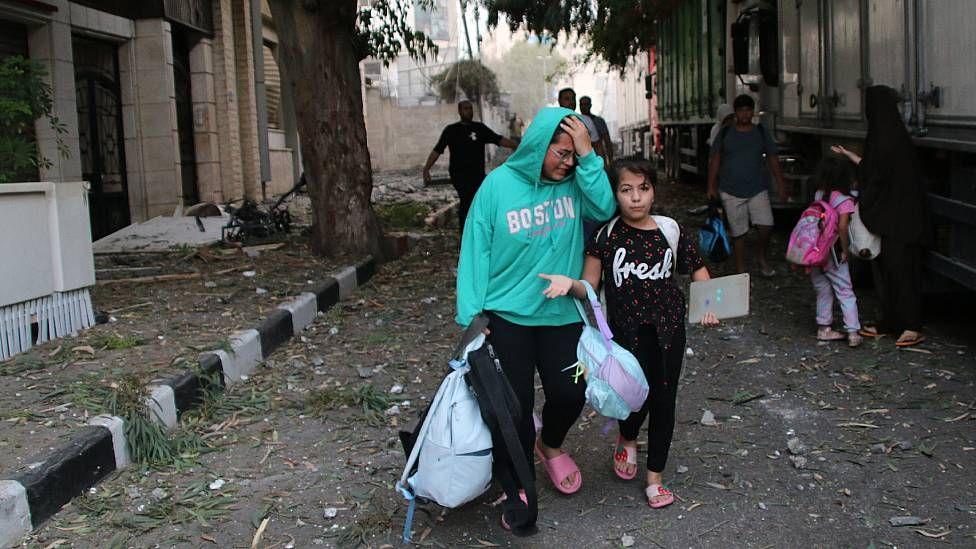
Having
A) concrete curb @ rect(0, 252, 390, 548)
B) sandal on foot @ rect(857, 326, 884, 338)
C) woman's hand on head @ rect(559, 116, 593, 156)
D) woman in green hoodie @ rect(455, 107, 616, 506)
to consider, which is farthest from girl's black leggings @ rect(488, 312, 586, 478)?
sandal on foot @ rect(857, 326, 884, 338)

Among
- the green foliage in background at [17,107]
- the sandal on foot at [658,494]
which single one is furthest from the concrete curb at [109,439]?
the sandal on foot at [658,494]

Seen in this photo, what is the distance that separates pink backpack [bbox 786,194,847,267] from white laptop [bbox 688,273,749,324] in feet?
9.15

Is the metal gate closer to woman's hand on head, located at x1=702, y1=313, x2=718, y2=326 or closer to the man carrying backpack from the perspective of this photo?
the man carrying backpack

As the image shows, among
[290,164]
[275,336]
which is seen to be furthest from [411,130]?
[275,336]

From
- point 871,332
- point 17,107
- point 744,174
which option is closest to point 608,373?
point 871,332

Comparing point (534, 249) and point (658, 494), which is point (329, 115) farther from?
point (658, 494)

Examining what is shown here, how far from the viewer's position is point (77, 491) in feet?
14.1

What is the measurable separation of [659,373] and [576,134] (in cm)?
102

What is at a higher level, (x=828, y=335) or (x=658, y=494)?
(x=828, y=335)

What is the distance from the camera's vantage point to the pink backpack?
6.59 m

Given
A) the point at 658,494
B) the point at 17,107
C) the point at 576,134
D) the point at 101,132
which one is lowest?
the point at 658,494

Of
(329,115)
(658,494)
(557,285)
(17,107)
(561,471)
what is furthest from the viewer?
(329,115)

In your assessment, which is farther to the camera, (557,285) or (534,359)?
(534,359)

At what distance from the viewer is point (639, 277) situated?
4.00 metres
